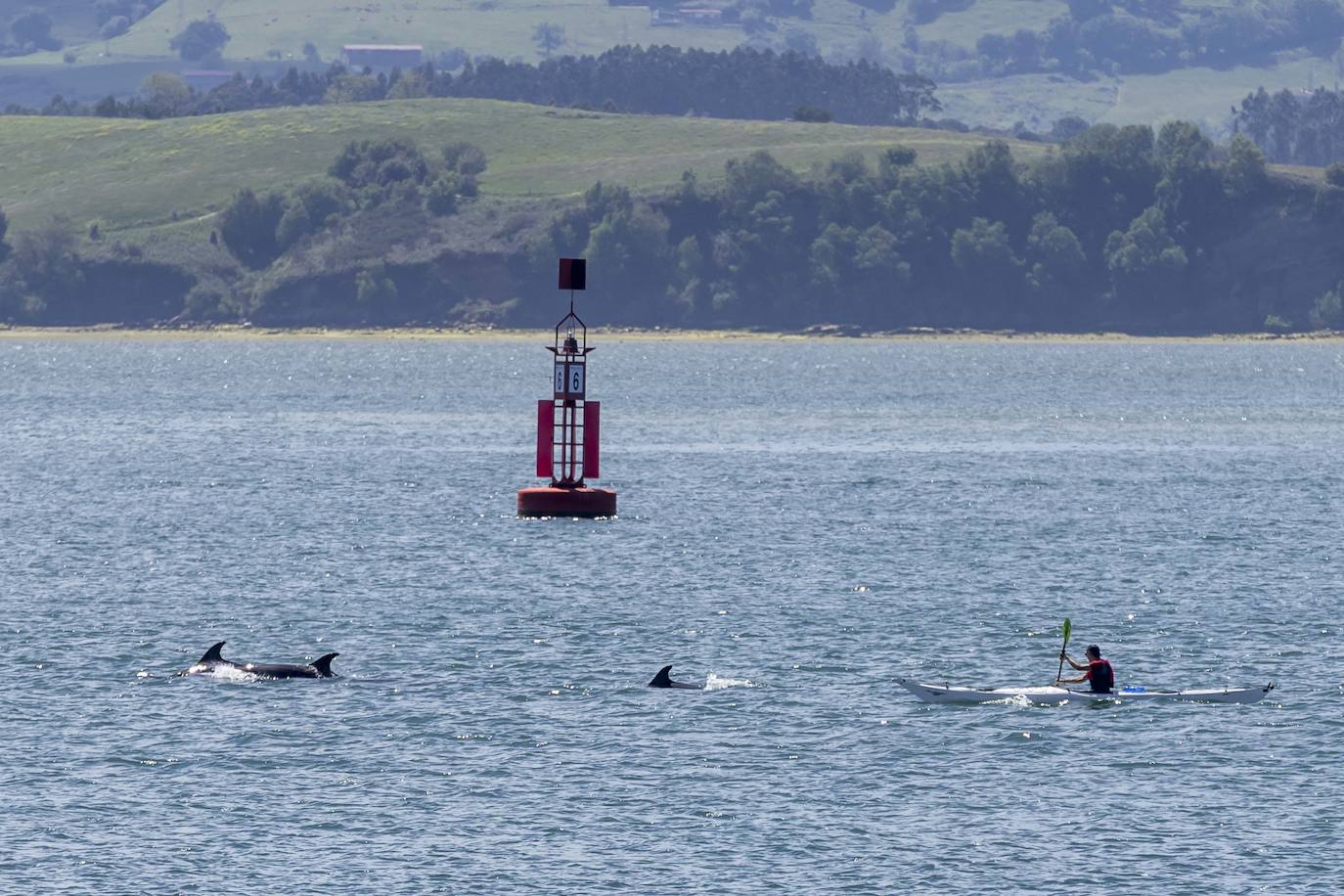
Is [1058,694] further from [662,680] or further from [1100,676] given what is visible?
[662,680]

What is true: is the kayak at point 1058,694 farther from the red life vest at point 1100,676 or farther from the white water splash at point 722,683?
the white water splash at point 722,683

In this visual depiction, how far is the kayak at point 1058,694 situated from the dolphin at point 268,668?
42.6ft

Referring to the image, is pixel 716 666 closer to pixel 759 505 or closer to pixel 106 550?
pixel 106 550

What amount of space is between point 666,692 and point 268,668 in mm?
9159

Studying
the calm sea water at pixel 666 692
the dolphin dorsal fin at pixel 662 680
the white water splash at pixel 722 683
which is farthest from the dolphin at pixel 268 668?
the white water splash at pixel 722 683

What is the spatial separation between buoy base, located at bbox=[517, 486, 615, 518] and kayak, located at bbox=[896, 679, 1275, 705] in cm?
3623

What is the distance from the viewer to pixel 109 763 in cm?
4388

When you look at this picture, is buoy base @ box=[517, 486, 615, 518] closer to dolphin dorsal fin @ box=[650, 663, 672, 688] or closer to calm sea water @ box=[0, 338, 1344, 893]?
calm sea water @ box=[0, 338, 1344, 893]

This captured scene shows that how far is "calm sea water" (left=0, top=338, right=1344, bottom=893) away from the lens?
38.9 metres

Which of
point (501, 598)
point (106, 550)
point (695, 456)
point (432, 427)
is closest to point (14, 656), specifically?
point (501, 598)

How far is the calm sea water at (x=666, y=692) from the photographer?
3891 centimetres

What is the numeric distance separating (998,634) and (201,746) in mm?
22493

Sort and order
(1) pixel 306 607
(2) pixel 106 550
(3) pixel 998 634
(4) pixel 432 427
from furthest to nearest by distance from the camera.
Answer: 1. (4) pixel 432 427
2. (2) pixel 106 550
3. (1) pixel 306 607
4. (3) pixel 998 634

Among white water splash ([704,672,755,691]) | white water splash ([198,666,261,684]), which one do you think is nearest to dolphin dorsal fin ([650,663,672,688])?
white water splash ([704,672,755,691])
